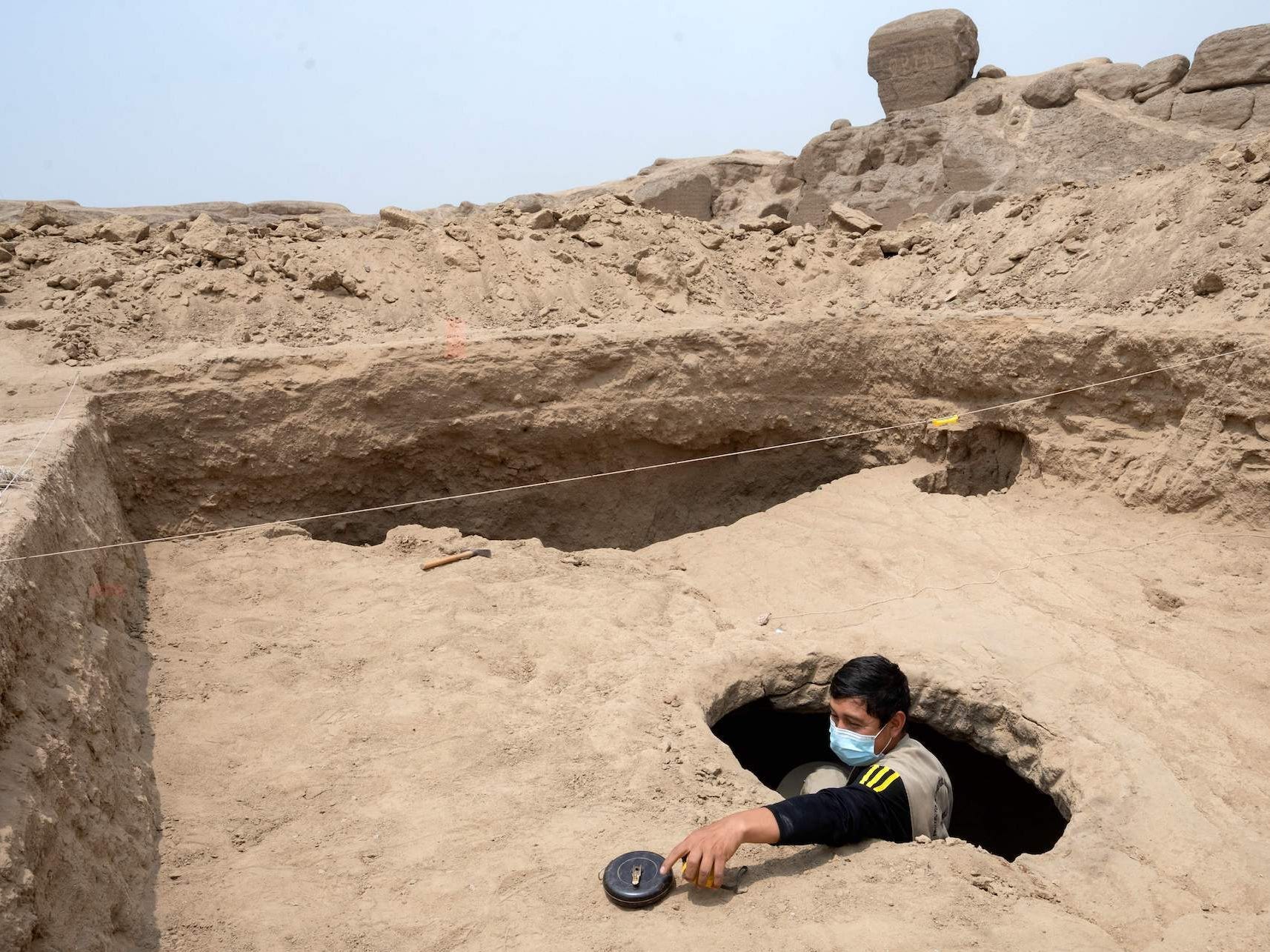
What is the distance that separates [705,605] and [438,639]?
1.30m

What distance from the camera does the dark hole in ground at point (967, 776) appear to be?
4.30m

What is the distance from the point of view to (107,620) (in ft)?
11.2

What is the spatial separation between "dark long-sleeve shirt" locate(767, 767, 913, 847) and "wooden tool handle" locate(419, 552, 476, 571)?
2.46 m

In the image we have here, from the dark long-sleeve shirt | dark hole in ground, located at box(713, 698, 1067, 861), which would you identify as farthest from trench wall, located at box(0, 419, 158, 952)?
dark hole in ground, located at box(713, 698, 1067, 861)

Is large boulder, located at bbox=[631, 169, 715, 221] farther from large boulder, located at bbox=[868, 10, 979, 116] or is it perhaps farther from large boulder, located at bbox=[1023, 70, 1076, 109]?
large boulder, located at bbox=[1023, 70, 1076, 109]

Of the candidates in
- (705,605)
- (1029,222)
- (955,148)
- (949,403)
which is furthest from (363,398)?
(955,148)

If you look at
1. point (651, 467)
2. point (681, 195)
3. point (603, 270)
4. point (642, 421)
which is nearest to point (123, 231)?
point (603, 270)

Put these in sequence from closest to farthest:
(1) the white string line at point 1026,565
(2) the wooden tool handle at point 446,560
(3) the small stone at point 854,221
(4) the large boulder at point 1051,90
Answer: (1) the white string line at point 1026,565 < (2) the wooden tool handle at point 446,560 < (3) the small stone at point 854,221 < (4) the large boulder at point 1051,90

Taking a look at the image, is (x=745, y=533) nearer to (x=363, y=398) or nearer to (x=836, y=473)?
(x=836, y=473)

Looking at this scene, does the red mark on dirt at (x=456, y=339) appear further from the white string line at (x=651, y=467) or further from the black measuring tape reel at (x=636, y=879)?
the black measuring tape reel at (x=636, y=879)

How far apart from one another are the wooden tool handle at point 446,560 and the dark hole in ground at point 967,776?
149 cm

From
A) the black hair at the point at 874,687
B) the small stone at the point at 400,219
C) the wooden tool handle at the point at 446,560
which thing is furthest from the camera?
the small stone at the point at 400,219

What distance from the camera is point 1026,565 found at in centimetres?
474

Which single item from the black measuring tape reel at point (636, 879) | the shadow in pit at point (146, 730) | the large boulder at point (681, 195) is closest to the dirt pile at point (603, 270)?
the shadow in pit at point (146, 730)
